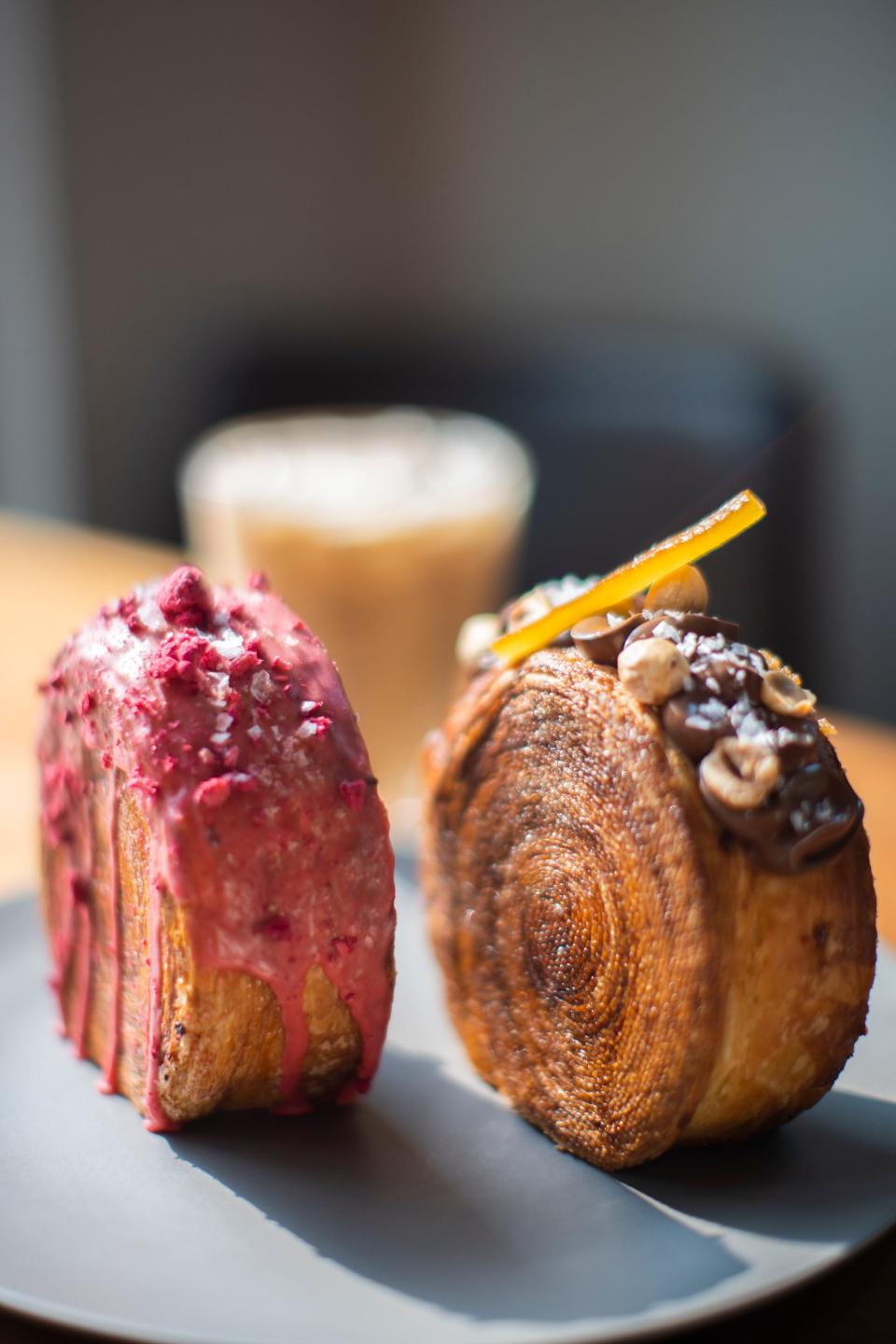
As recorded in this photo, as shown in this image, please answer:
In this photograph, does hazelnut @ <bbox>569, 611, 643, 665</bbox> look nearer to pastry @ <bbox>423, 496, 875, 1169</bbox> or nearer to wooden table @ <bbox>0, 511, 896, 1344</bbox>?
pastry @ <bbox>423, 496, 875, 1169</bbox>

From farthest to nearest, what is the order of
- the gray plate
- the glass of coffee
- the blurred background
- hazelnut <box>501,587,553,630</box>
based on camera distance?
the blurred background < the glass of coffee < hazelnut <box>501,587,553,630</box> < the gray plate

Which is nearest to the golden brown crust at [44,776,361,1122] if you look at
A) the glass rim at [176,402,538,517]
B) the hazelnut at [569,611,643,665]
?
the hazelnut at [569,611,643,665]

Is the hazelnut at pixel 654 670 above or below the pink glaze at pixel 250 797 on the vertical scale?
above

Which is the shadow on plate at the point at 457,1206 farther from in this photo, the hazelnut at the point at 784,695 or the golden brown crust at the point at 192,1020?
the hazelnut at the point at 784,695

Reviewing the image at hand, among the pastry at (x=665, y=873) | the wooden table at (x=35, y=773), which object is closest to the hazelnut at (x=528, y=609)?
the pastry at (x=665, y=873)

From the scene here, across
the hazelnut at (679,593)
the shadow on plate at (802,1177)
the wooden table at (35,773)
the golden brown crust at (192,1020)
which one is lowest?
the wooden table at (35,773)

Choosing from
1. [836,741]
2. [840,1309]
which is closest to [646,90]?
[836,741]
